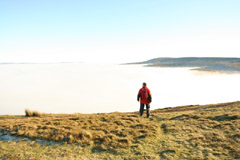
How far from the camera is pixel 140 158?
695 centimetres

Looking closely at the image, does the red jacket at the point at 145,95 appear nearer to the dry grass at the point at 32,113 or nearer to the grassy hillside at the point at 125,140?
the grassy hillside at the point at 125,140

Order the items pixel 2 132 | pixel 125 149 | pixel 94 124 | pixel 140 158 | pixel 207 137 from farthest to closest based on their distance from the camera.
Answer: pixel 94 124, pixel 2 132, pixel 207 137, pixel 125 149, pixel 140 158

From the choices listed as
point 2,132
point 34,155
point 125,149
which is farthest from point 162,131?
point 2,132

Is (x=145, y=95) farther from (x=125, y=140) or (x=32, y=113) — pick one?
(x=32, y=113)

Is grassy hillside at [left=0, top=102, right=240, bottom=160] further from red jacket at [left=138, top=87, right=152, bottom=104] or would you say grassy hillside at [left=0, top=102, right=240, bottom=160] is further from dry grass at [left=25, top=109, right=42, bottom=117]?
dry grass at [left=25, top=109, right=42, bottom=117]

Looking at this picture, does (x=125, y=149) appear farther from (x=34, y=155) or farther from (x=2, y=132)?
(x=2, y=132)

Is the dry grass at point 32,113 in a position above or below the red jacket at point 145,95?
below

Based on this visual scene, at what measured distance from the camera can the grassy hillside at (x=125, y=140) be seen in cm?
725

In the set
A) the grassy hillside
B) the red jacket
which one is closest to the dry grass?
the grassy hillside

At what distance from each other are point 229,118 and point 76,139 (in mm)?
9422

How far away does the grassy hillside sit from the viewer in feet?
23.8

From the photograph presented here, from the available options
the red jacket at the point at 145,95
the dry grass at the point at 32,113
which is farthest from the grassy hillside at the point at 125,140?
the dry grass at the point at 32,113

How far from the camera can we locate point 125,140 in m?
8.45

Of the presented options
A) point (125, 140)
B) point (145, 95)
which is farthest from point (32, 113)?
point (125, 140)
